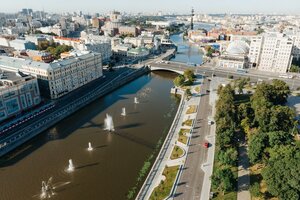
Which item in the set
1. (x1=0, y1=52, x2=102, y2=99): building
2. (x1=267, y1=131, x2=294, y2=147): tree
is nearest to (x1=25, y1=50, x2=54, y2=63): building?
(x1=0, y1=52, x2=102, y2=99): building

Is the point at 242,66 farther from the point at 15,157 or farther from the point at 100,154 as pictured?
the point at 15,157

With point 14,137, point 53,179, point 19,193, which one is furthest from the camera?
point 14,137

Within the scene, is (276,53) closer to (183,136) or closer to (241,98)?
(241,98)

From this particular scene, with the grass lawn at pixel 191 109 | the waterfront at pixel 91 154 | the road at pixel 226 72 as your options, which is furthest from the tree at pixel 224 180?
the road at pixel 226 72

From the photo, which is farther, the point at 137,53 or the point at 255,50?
the point at 137,53

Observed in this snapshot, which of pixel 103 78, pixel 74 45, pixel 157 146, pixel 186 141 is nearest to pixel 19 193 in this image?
pixel 157 146

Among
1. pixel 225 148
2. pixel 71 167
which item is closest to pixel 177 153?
pixel 225 148
